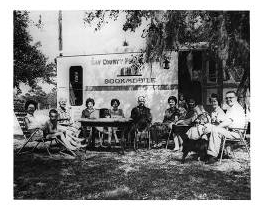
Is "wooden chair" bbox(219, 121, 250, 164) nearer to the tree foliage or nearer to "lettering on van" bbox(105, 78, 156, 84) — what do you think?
"lettering on van" bbox(105, 78, 156, 84)

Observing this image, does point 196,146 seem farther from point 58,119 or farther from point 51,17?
point 51,17

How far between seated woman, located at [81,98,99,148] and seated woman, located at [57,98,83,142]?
0.58 ft

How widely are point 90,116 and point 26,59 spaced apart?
1.59 m

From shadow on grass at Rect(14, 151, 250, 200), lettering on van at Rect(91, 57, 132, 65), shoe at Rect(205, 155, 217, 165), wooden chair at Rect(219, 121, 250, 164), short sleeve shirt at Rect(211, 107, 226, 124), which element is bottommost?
shadow on grass at Rect(14, 151, 250, 200)

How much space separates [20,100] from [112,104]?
1.71 metres

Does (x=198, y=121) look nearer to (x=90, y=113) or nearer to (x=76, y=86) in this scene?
(x=90, y=113)

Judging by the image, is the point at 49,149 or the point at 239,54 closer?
the point at 239,54

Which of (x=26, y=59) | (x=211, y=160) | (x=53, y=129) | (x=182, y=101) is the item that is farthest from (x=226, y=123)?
A: (x=26, y=59)

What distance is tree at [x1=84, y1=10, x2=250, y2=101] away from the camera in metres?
5.78

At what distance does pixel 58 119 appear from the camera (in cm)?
620

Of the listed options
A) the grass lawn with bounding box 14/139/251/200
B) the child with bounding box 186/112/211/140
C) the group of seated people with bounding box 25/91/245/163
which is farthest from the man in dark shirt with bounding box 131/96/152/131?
the child with bounding box 186/112/211/140

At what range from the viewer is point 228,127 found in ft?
19.5

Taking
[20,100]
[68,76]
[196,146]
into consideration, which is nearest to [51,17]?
[68,76]

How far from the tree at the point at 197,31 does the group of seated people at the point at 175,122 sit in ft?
1.62
